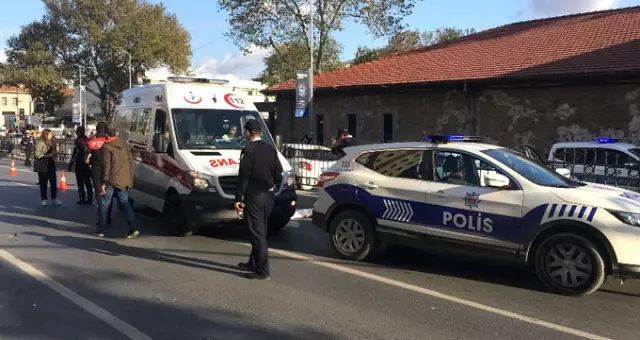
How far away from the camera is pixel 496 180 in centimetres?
621

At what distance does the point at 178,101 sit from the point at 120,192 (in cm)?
176

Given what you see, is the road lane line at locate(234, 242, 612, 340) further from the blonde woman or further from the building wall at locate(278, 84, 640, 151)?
the building wall at locate(278, 84, 640, 151)

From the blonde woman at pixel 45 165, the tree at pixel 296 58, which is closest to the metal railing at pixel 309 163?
the blonde woman at pixel 45 165

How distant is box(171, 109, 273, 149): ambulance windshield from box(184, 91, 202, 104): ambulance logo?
7.7 inches

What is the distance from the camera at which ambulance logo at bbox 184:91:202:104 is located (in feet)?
30.8

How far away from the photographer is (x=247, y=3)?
3675 centimetres

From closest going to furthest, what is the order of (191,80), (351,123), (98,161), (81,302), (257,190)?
(81,302)
(257,190)
(98,161)
(191,80)
(351,123)

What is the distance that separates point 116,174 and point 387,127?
16.7 meters

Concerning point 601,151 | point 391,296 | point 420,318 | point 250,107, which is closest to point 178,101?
point 250,107

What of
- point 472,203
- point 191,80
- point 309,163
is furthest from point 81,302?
point 309,163

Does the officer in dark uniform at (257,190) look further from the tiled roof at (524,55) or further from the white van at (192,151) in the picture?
the tiled roof at (524,55)

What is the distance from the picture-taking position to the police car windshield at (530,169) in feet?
20.2

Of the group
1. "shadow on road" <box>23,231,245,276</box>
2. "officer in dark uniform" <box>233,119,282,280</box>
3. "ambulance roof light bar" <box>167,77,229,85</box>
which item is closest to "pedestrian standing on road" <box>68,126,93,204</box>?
"ambulance roof light bar" <box>167,77,229,85</box>

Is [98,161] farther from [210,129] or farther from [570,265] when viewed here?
[570,265]
